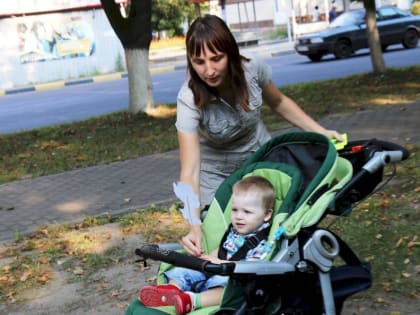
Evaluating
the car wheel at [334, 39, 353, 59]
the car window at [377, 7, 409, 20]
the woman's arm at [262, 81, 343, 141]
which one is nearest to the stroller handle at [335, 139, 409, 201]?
the woman's arm at [262, 81, 343, 141]

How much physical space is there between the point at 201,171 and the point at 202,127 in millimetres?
360

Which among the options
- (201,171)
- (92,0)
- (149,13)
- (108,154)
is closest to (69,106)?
(149,13)

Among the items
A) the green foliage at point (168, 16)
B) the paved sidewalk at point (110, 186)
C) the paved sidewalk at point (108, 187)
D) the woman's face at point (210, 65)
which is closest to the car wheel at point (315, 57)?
the paved sidewalk at point (110, 186)

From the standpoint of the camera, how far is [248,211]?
11.7 feet

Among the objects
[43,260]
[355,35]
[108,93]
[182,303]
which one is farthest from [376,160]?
[355,35]

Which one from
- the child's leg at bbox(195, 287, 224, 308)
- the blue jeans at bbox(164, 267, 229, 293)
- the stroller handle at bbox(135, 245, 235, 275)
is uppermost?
the stroller handle at bbox(135, 245, 235, 275)

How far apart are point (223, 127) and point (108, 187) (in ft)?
17.4

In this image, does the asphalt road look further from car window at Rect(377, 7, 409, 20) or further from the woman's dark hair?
the woman's dark hair

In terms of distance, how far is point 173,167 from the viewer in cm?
960

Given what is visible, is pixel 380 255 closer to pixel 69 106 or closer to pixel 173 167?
pixel 173 167

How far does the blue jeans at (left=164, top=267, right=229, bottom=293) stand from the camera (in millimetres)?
3508

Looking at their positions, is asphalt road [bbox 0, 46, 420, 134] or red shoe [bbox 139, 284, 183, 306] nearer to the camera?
red shoe [bbox 139, 284, 183, 306]

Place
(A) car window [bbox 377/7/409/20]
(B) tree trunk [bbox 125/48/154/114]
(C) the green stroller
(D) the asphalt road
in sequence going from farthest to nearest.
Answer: (A) car window [bbox 377/7/409/20]
(D) the asphalt road
(B) tree trunk [bbox 125/48/154/114]
(C) the green stroller

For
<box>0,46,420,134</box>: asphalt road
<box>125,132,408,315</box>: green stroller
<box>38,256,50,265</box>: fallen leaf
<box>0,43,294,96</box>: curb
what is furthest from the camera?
<box>0,43,294,96</box>: curb
